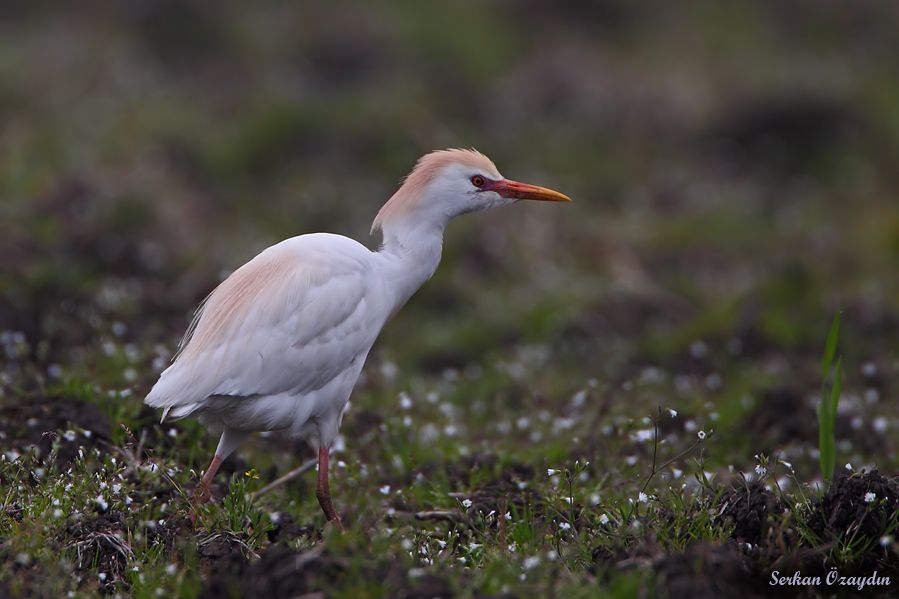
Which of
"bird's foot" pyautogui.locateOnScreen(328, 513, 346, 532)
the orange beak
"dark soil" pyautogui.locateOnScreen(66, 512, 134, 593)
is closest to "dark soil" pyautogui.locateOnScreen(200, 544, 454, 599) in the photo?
"dark soil" pyautogui.locateOnScreen(66, 512, 134, 593)

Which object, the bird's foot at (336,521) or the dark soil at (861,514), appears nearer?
the dark soil at (861,514)

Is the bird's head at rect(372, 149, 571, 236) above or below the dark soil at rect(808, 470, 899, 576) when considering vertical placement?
→ above

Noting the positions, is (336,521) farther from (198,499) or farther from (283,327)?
(283,327)

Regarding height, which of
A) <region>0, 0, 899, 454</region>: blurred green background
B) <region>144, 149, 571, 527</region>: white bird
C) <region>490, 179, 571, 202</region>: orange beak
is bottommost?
<region>0, 0, 899, 454</region>: blurred green background

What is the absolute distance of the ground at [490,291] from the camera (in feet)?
16.2

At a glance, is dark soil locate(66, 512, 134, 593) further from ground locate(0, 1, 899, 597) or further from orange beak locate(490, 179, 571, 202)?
orange beak locate(490, 179, 571, 202)

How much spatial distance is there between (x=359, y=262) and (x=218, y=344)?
0.76 metres

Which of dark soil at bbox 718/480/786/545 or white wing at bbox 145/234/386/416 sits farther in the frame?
white wing at bbox 145/234/386/416

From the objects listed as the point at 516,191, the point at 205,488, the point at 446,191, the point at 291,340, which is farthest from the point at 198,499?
the point at 516,191

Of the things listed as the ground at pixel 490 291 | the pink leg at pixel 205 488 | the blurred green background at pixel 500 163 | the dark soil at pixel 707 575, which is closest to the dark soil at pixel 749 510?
the ground at pixel 490 291

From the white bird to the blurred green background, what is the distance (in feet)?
5.29

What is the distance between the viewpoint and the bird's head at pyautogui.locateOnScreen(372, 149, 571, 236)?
591cm

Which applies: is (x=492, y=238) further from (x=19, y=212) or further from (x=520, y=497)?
(x=520, y=497)

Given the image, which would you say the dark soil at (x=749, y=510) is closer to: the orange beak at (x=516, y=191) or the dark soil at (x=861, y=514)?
the dark soil at (x=861, y=514)
